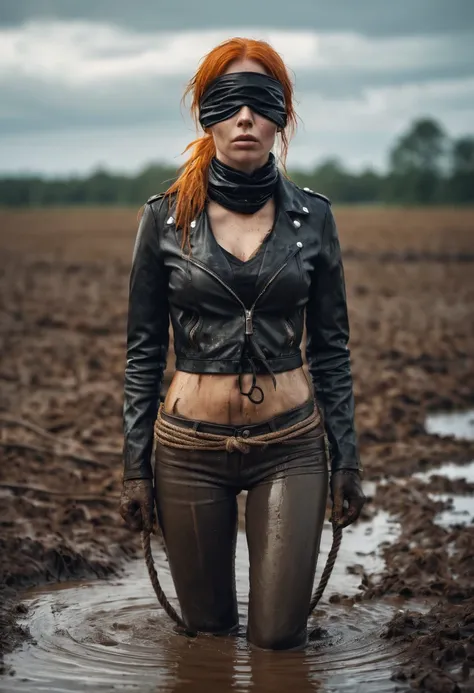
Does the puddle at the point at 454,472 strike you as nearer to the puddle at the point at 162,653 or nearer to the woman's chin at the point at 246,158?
the puddle at the point at 162,653

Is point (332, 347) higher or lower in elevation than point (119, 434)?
higher

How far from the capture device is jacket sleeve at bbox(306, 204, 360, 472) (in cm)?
516

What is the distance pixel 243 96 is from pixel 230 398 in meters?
1.09

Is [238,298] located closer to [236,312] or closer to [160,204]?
[236,312]

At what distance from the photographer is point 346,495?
520cm

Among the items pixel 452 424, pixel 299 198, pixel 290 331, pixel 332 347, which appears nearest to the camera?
pixel 290 331

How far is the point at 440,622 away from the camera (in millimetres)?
5668

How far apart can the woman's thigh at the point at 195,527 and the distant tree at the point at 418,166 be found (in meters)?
76.8

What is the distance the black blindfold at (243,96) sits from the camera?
494 centimetres

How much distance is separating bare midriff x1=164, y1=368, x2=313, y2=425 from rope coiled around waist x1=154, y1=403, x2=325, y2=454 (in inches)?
2.5

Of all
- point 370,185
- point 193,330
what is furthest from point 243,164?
point 370,185

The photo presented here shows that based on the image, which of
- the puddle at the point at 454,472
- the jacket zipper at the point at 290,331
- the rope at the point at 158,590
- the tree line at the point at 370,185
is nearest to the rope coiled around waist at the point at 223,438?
the jacket zipper at the point at 290,331

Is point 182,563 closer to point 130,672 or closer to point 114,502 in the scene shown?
point 130,672

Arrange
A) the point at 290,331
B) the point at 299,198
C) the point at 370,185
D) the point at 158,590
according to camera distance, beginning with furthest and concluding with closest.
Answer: the point at 370,185 → the point at 158,590 → the point at 299,198 → the point at 290,331
